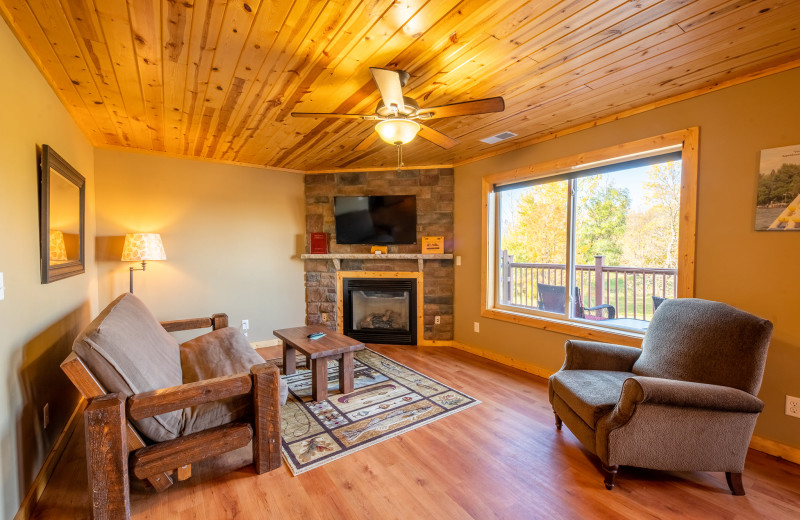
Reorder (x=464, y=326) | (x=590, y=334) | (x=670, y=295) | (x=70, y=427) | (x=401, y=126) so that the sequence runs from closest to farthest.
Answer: (x=401, y=126) → (x=70, y=427) → (x=590, y=334) → (x=670, y=295) → (x=464, y=326)

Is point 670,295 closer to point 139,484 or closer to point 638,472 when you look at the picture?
point 638,472

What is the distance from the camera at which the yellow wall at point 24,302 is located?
1.54 meters

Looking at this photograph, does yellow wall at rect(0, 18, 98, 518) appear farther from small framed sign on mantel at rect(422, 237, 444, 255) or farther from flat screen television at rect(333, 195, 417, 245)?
small framed sign on mantel at rect(422, 237, 444, 255)

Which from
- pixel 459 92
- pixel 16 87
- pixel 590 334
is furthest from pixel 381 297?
pixel 16 87

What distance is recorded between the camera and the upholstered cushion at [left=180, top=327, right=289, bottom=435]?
1.86m

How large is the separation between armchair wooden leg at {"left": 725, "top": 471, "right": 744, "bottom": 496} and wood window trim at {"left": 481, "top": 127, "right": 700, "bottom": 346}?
1030 millimetres

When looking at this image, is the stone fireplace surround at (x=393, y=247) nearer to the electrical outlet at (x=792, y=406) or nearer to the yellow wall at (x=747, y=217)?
the yellow wall at (x=747, y=217)

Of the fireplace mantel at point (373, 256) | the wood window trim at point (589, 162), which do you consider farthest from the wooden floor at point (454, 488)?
the fireplace mantel at point (373, 256)

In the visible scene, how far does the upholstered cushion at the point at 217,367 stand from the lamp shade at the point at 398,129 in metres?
1.62

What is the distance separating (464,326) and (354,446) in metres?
2.42

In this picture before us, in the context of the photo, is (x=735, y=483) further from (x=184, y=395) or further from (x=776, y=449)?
(x=184, y=395)

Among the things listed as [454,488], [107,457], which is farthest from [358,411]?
[107,457]

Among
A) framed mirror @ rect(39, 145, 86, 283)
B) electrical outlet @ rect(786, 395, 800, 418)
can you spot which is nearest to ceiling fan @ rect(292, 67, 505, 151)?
framed mirror @ rect(39, 145, 86, 283)

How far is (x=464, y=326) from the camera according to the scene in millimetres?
4344
